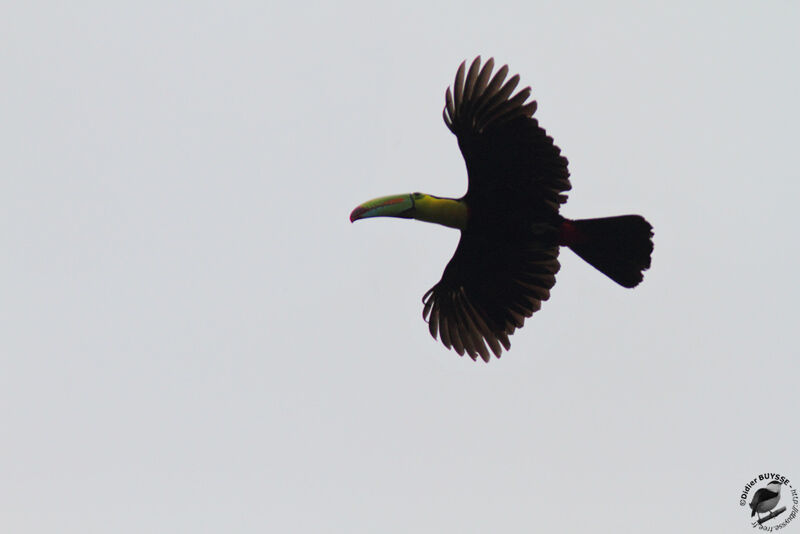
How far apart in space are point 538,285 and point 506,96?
6.77ft

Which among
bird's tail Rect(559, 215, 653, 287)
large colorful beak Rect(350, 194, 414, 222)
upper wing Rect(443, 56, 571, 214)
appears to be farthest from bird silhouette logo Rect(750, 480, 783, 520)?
large colorful beak Rect(350, 194, 414, 222)

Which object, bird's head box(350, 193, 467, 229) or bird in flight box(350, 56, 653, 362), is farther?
bird's head box(350, 193, 467, 229)

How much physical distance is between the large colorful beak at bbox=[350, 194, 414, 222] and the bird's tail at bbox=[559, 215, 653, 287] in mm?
1584

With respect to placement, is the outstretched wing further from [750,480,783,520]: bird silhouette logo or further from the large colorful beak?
[750,480,783,520]: bird silhouette logo

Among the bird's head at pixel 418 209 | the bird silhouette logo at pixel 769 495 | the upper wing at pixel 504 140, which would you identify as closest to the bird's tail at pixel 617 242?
the upper wing at pixel 504 140

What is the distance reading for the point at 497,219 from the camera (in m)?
14.5

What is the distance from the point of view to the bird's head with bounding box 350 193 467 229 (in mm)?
14547

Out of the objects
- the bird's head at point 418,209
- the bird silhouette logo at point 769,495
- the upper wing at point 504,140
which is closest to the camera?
the upper wing at point 504,140

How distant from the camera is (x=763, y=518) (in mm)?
16172

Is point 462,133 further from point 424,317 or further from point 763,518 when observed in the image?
point 763,518

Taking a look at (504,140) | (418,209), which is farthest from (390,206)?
(504,140)

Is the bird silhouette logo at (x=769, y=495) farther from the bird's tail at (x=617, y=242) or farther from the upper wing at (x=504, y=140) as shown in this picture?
the upper wing at (x=504, y=140)

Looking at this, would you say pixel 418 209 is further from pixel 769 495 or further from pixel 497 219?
pixel 769 495

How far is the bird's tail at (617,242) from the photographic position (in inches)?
561
